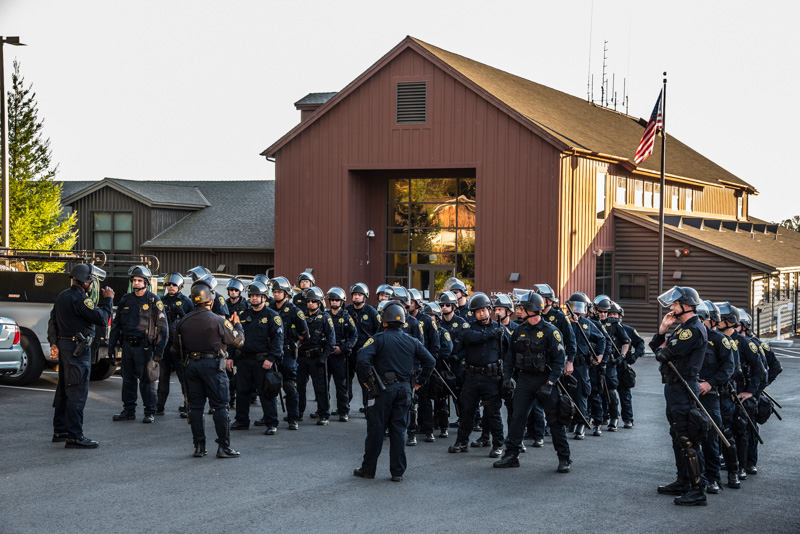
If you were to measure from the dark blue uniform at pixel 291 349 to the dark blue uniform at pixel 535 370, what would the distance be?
11.7 ft

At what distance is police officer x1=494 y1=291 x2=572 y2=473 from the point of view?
1038 centimetres

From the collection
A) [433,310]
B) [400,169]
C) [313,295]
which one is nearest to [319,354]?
[313,295]

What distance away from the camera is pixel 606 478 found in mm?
10078

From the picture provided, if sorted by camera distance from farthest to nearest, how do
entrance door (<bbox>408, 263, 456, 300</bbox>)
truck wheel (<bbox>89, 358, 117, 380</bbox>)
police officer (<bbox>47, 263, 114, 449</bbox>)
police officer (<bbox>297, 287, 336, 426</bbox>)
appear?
entrance door (<bbox>408, 263, 456, 300</bbox>)
truck wheel (<bbox>89, 358, 117, 380</bbox>)
police officer (<bbox>297, 287, 336, 426</bbox>)
police officer (<bbox>47, 263, 114, 449</bbox>)

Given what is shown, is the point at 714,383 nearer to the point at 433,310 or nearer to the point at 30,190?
the point at 433,310

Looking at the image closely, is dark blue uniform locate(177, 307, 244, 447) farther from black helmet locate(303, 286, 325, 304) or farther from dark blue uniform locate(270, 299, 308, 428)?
black helmet locate(303, 286, 325, 304)

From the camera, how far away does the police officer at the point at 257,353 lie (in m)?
12.5

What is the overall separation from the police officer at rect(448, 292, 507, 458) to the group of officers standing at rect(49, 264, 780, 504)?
0.06ft

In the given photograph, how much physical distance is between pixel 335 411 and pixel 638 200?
79.2 ft

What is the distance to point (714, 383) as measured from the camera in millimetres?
9625

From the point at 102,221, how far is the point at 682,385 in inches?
1374

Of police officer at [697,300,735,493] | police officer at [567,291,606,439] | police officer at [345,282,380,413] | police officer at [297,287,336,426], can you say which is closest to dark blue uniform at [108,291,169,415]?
police officer at [297,287,336,426]

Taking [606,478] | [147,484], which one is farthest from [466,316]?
[147,484]

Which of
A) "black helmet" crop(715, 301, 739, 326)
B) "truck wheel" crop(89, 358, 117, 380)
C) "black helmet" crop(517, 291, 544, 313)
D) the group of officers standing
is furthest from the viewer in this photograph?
"truck wheel" crop(89, 358, 117, 380)
